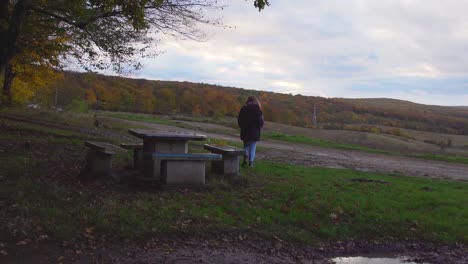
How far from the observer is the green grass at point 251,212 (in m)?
7.38

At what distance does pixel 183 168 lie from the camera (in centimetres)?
958

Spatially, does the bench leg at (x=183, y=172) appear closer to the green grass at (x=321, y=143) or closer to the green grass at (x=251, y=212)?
the green grass at (x=251, y=212)

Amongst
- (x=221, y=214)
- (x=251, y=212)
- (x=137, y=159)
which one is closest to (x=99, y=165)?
(x=137, y=159)

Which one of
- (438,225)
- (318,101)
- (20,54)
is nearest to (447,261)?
(438,225)

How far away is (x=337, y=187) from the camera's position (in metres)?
11.1

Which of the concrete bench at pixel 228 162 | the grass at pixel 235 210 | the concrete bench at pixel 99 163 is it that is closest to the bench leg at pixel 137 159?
the concrete bench at pixel 99 163

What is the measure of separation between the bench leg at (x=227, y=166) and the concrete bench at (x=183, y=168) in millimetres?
791

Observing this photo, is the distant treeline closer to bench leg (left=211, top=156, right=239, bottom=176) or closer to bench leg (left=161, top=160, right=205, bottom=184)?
bench leg (left=211, top=156, right=239, bottom=176)

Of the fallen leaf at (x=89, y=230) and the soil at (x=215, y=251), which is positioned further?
the fallen leaf at (x=89, y=230)

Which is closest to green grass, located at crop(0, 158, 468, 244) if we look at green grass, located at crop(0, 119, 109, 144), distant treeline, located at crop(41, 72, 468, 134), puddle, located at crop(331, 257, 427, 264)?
puddle, located at crop(331, 257, 427, 264)

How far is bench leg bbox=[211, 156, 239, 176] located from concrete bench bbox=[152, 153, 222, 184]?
0.79m

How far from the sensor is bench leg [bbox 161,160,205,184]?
Answer: 31.0ft

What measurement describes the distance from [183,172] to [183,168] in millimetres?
77

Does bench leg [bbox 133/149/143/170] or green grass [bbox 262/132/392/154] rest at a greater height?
bench leg [bbox 133/149/143/170]
